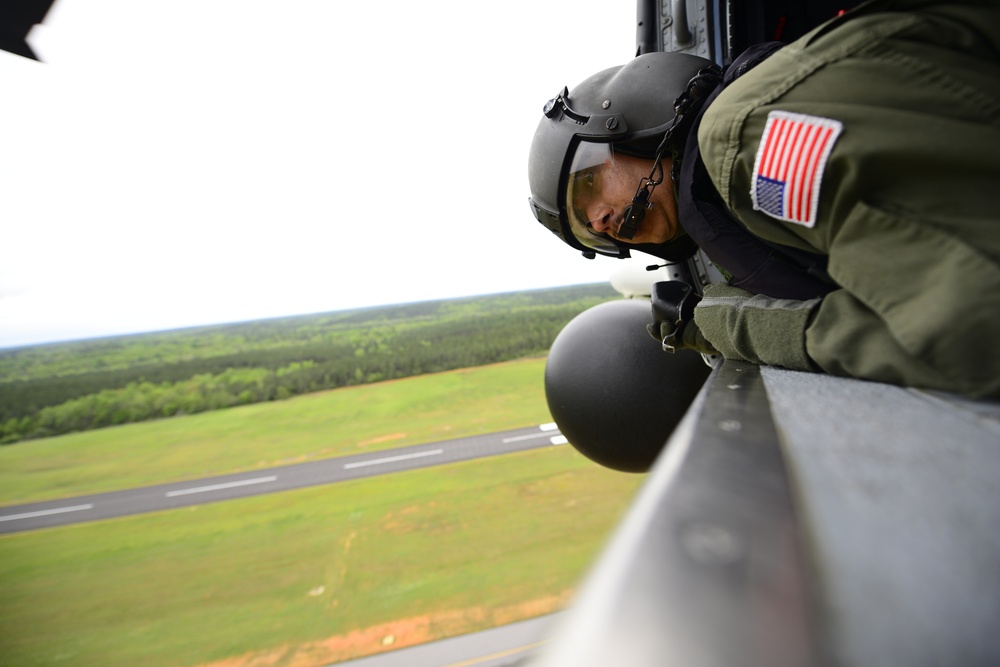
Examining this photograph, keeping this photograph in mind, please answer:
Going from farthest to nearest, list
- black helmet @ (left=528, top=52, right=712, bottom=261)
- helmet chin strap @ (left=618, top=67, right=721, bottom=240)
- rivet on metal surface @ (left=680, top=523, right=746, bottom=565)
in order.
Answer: black helmet @ (left=528, top=52, right=712, bottom=261) < helmet chin strap @ (left=618, top=67, right=721, bottom=240) < rivet on metal surface @ (left=680, top=523, right=746, bottom=565)

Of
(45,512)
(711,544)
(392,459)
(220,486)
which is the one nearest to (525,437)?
(392,459)

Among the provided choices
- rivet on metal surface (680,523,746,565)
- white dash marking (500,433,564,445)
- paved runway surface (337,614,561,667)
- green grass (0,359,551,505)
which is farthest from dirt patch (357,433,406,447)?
rivet on metal surface (680,523,746,565)

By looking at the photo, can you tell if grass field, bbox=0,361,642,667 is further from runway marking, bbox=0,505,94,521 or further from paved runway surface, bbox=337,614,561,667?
runway marking, bbox=0,505,94,521

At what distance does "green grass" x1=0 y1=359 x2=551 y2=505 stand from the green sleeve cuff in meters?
14.0

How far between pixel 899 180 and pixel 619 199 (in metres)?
0.94

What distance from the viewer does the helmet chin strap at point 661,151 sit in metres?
1.36

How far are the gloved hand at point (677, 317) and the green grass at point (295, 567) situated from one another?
6.10m

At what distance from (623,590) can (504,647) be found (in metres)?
7.06

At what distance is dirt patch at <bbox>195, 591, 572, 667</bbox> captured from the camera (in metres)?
6.05

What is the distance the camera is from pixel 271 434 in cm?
1552

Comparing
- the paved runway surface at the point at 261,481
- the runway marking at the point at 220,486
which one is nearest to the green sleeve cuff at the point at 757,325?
the paved runway surface at the point at 261,481

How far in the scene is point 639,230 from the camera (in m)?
1.60

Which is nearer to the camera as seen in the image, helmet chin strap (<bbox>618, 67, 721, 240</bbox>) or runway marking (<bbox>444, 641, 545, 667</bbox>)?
helmet chin strap (<bbox>618, 67, 721, 240</bbox>)

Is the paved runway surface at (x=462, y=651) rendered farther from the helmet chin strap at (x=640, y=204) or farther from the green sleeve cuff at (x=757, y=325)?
the green sleeve cuff at (x=757, y=325)
